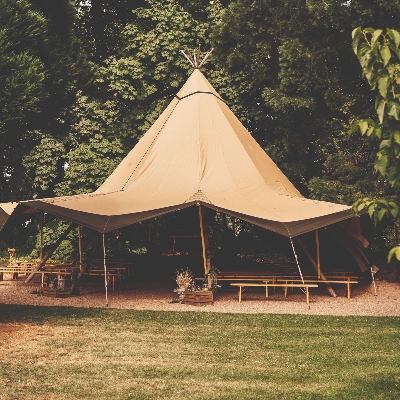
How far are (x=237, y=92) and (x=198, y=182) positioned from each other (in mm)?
7974

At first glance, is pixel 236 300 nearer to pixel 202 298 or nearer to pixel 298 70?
pixel 202 298

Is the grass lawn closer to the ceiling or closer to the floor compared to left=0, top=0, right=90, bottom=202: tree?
closer to the floor

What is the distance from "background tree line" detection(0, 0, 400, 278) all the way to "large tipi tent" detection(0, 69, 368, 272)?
2235mm

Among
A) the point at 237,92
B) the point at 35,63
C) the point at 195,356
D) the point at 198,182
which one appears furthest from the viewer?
the point at 237,92

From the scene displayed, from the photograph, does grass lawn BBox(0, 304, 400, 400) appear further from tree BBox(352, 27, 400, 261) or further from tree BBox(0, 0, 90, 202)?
tree BBox(0, 0, 90, 202)

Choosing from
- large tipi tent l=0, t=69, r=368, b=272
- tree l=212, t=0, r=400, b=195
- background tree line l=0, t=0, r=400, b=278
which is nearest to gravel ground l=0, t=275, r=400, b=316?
large tipi tent l=0, t=69, r=368, b=272

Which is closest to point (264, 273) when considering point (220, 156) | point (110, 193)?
point (220, 156)

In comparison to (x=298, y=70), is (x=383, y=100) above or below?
below

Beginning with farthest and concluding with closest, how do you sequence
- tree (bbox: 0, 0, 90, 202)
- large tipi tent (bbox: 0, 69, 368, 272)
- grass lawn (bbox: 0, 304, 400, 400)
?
large tipi tent (bbox: 0, 69, 368, 272), tree (bbox: 0, 0, 90, 202), grass lawn (bbox: 0, 304, 400, 400)

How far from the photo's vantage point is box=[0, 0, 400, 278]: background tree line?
1770cm

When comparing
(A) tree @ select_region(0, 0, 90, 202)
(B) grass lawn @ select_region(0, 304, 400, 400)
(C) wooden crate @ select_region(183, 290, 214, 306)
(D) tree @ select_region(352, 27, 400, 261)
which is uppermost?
(A) tree @ select_region(0, 0, 90, 202)

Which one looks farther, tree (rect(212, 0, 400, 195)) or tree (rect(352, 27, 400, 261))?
tree (rect(212, 0, 400, 195))

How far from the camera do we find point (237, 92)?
21797 mm

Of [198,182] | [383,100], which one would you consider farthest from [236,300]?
[383,100]
